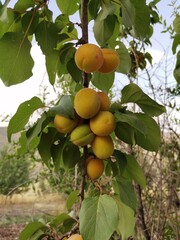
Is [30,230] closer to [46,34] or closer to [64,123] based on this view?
[64,123]

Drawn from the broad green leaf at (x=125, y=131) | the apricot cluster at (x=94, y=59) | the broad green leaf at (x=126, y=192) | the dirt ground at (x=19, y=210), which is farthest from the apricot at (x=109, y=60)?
the dirt ground at (x=19, y=210)

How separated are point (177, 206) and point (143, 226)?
29 cm

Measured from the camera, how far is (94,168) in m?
0.63

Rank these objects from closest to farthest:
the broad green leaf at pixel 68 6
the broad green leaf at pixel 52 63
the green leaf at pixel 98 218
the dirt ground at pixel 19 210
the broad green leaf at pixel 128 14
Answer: the green leaf at pixel 98 218, the broad green leaf at pixel 128 14, the broad green leaf at pixel 52 63, the broad green leaf at pixel 68 6, the dirt ground at pixel 19 210

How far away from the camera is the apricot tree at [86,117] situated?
605 mm

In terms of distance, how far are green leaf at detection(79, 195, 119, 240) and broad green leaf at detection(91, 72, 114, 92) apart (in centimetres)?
31

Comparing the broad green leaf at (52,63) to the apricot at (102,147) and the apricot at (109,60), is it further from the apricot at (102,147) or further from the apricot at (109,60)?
the apricot at (102,147)

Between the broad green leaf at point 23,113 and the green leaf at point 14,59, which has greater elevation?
the green leaf at point 14,59

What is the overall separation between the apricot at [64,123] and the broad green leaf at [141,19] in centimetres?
29

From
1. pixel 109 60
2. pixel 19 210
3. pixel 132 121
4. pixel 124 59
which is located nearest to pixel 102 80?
pixel 124 59

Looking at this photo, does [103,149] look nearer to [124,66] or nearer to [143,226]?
[124,66]

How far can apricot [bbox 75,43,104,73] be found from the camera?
642 millimetres

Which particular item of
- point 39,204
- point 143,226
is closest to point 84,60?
point 143,226

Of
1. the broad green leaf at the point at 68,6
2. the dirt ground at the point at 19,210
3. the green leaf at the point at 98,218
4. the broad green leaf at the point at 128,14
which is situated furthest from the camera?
the dirt ground at the point at 19,210
